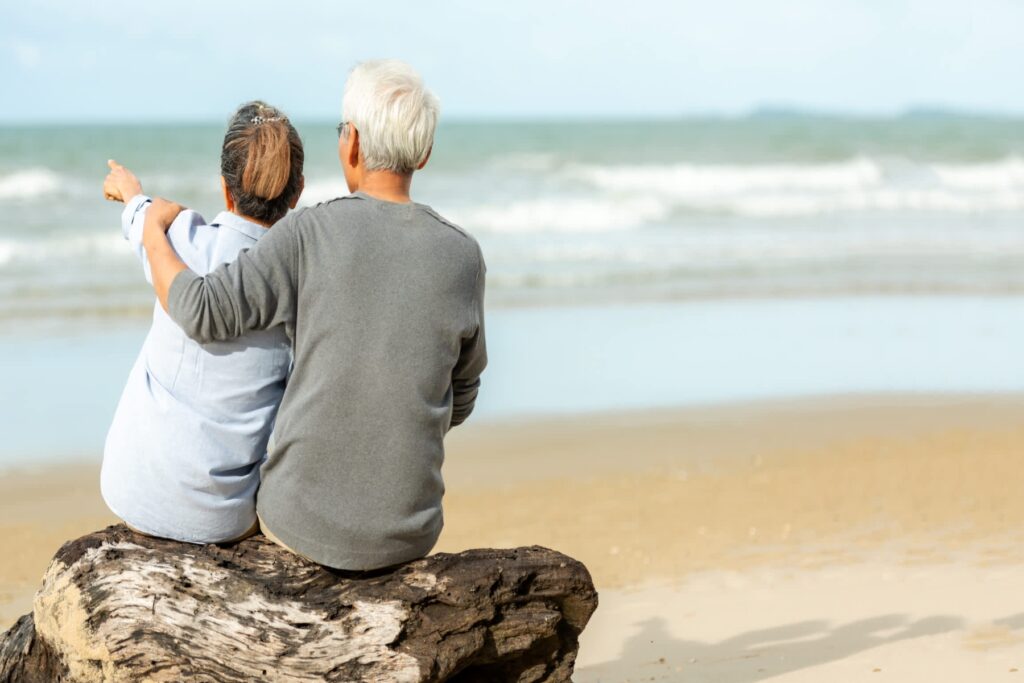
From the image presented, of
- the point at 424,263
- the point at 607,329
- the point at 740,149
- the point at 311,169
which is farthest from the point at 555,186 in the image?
the point at 424,263

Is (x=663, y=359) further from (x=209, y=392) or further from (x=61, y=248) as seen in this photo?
(x=61, y=248)

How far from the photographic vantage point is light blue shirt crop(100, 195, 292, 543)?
2674 mm

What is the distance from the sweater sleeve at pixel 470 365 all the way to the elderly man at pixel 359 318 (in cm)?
4

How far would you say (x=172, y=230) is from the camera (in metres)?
2.71

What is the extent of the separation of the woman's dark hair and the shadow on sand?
87.3 inches

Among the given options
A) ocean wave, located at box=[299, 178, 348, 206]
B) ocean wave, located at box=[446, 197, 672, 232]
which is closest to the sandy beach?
ocean wave, located at box=[446, 197, 672, 232]

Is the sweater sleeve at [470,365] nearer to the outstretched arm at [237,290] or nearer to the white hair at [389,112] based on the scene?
the white hair at [389,112]

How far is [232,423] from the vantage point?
272 centimetres

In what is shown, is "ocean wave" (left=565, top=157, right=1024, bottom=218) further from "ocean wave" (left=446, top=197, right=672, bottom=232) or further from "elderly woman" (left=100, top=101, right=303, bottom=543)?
"elderly woman" (left=100, top=101, right=303, bottom=543)

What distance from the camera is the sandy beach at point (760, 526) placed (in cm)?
438

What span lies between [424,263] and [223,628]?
924mm

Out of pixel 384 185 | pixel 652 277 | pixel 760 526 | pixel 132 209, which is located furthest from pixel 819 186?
pixel 132 209

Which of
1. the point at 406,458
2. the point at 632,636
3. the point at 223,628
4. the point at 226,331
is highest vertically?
the point at 226,331

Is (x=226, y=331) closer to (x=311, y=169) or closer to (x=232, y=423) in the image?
(x=232, y=423)
